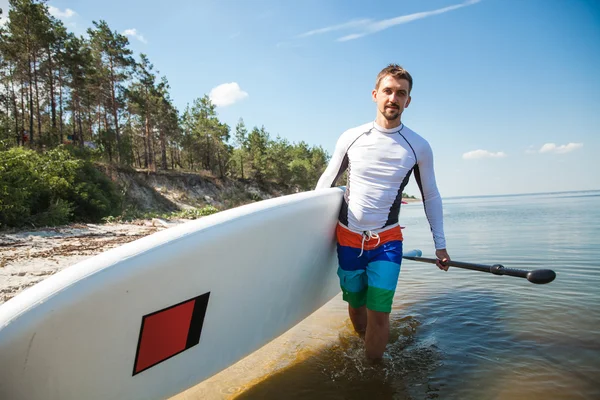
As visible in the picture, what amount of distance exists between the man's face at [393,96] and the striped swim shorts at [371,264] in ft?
2.63

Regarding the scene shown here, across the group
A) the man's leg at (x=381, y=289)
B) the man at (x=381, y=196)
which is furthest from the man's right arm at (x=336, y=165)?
the man's leg at (x=381, y=289)

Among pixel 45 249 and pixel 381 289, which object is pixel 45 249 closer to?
pixel 45 249

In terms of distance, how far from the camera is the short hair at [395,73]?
227cm

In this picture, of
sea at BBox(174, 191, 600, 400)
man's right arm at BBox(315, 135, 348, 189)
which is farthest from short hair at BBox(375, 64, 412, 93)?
sea at BBox(174, 191, 600, 400)

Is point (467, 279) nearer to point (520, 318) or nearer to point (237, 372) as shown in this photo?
point (520, 318)

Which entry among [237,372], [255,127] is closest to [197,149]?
[255,127]

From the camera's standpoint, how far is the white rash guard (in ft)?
7.56

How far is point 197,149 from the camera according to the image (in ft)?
121

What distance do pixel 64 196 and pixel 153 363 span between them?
10.5 m

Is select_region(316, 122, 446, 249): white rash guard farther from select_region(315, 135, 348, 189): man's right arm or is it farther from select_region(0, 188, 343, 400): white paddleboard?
select_region(0, 188, 343, 400): white paddleboard

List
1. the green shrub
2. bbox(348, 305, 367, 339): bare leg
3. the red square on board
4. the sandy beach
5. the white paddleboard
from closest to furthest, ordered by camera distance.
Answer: the white paddleboard → the red square on board → bbox(348, 305, 367, 339): bare leg → the sandy beach → the green shrub

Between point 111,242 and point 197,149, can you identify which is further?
point 197,149

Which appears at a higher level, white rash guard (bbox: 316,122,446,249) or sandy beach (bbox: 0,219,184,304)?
white rash guard (bbox: 316,122,446,249)

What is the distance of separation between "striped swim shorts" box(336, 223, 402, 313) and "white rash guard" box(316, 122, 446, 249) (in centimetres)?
7
